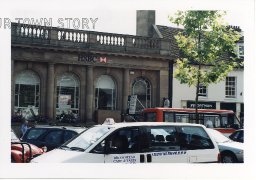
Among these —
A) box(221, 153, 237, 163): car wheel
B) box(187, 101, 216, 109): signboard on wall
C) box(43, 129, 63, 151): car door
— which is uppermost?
box(187, 101, 216, 109): signboard on wall

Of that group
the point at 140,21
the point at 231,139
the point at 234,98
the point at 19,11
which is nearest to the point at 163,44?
the point at 140,21

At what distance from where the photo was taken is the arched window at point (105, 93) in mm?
26359

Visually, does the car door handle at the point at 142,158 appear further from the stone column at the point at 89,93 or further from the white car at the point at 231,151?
the stone column at the point at 89,93

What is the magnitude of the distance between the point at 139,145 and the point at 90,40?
16716 millimetres

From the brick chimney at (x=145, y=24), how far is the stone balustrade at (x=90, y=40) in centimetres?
211

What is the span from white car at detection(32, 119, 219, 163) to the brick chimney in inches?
785

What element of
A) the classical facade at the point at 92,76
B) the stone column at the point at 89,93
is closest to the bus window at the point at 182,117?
the classical facade at the point at 92,76

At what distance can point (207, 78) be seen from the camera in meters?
22.7

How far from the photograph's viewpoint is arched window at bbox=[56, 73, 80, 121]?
25.2 m

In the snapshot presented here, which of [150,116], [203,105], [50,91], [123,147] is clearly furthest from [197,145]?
[203,105]

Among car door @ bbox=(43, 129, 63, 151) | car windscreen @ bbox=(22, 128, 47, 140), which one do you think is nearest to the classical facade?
car windscreen @ bbox=(22, 128, 47, 140)

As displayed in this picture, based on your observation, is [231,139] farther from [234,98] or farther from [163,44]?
[163,44]

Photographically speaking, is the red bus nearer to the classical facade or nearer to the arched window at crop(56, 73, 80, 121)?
the classical facade
